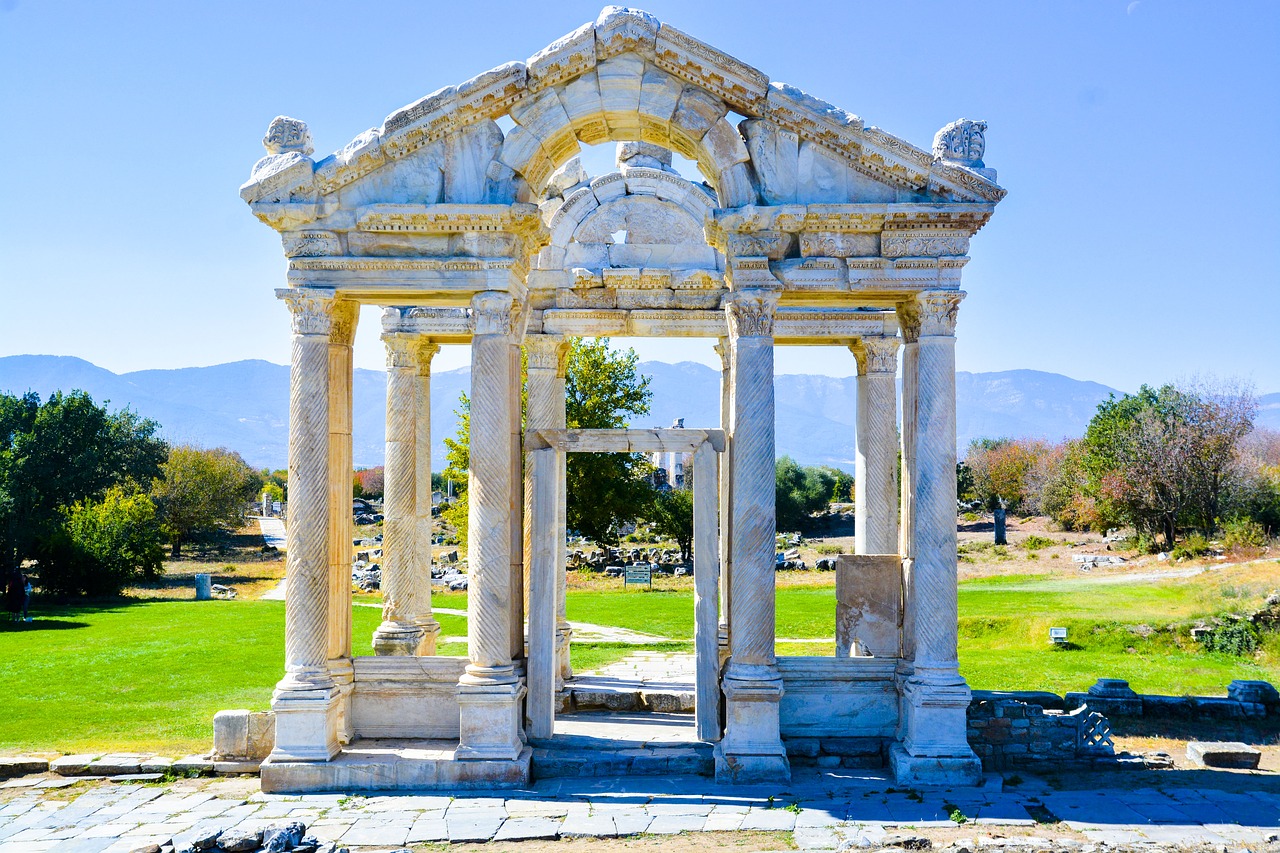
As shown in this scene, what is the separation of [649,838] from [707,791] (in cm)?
158

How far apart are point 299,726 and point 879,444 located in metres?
10.1

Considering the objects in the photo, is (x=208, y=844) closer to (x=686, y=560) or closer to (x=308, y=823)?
(x=308, y=823)

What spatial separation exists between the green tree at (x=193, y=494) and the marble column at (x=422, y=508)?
134 ft

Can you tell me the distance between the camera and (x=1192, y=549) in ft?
129

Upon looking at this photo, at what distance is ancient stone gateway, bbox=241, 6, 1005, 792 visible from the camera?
12.6 metres

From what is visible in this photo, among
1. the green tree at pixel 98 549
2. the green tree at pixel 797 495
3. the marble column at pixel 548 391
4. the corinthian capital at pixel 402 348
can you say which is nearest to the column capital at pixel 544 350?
the marble column at pixel 548 391

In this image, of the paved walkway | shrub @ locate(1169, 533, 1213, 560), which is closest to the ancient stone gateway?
the paved walkway

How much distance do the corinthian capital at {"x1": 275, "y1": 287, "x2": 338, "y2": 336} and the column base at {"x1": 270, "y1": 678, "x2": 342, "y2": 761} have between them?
430cm

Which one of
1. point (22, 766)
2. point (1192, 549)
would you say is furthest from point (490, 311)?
point (1192, 549)

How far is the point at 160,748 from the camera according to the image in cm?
1412

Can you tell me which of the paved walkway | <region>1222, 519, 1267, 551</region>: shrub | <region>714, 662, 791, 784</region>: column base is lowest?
Answer: the paved walkway

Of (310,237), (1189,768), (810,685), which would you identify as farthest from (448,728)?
(1189,768)

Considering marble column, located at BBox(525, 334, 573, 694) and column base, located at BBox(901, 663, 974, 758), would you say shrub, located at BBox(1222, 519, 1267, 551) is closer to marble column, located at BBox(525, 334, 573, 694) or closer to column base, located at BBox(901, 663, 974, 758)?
column base, located at BBox(901, 663, 974, 758)

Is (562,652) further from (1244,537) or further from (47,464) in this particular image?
(47,464)
